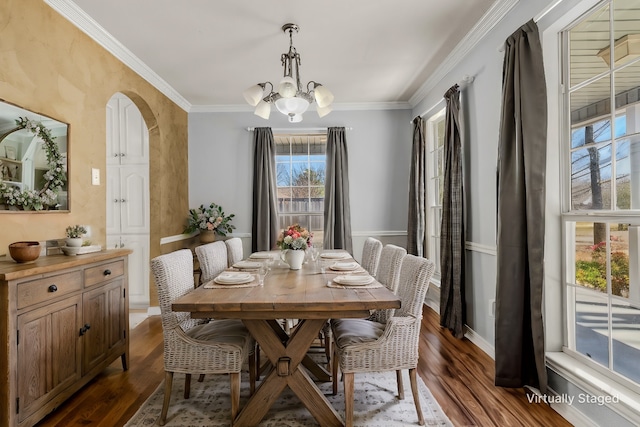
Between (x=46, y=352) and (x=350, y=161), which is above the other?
(x=350, y=161)

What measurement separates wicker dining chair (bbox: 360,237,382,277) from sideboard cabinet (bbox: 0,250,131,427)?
2.01m

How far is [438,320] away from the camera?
3.87m

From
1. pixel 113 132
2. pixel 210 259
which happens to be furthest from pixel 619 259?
pixel 113 132

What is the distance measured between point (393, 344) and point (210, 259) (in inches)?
65.3

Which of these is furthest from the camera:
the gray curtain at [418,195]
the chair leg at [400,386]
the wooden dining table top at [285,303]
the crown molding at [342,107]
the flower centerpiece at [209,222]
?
the crown molding at [342,107]

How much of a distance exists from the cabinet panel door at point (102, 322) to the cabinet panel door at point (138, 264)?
5.85 ft

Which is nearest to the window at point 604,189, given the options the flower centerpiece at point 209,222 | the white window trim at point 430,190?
the white window trim at point 430,190

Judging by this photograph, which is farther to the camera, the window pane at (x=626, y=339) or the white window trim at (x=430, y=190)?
the white window trim at (x=430, y=190)

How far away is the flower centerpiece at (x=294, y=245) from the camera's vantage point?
254 cm

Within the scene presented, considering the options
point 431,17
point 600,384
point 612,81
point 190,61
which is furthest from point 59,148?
point 600,384

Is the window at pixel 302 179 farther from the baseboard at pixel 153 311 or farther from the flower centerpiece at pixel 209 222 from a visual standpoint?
the baseboard at pixel 153 311

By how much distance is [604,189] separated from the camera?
1.97 metres

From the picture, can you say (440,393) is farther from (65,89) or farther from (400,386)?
(65,89)

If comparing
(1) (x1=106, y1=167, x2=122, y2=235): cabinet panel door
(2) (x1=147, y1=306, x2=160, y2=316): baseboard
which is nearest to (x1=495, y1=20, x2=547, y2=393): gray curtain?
(2) (x1=147, y1=306, x2=160, y2=316): baseboard
